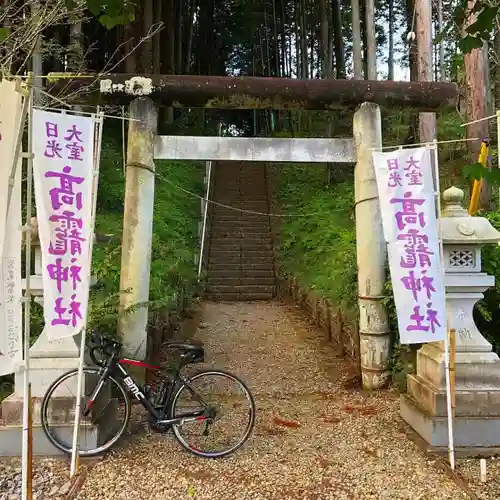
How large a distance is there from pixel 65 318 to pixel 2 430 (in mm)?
1217

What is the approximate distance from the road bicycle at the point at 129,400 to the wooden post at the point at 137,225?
1.05m

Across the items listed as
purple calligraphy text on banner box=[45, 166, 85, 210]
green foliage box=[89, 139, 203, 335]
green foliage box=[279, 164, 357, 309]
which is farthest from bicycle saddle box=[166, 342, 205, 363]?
green foliage box=[279, 164, 357, 309]

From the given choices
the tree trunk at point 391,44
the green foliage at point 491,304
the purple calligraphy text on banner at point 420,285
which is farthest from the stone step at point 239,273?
the tree trunk at point 391,44

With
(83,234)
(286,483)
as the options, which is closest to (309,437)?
(286,483)

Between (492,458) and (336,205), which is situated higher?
(336,205)

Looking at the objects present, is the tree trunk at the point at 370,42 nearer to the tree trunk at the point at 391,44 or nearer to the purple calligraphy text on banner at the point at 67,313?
the purple calligraphy text on banner at the point at 67,313

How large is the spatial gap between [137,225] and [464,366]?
3.63 meters

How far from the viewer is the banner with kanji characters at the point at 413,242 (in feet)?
13.8

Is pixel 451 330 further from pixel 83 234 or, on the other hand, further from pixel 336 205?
pixel 336 205

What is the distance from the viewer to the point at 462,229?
4488 millimetres

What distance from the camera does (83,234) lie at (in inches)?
155

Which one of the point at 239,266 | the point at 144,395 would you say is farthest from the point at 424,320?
the point at 239,266

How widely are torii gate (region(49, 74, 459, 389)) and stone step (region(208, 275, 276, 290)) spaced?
6.17 m

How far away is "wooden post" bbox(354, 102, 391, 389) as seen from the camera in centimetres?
566
